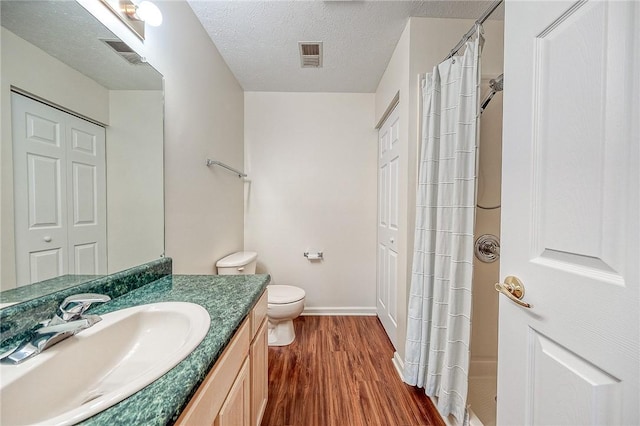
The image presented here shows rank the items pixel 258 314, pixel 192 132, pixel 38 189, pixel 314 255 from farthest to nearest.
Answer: pixel 314 255 < pixel 192 132 < pixel 258 314 < pixel 38 189

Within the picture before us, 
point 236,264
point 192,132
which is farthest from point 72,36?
point 236,264

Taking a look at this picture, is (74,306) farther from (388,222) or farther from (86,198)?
(388,222)

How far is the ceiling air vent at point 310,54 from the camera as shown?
171 centimetres

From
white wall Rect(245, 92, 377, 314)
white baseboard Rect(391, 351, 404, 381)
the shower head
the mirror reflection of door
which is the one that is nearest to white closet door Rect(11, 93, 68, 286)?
the mirror reflection of door

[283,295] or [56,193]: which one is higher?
[56,193]

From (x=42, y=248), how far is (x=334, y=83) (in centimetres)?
227

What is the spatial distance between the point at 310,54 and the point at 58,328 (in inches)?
81.4

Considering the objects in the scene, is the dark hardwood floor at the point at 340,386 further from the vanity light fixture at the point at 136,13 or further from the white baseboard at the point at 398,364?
the vanity light fixture at the point at 136,13

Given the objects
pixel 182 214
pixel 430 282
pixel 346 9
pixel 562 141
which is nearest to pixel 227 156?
pixel 182 214

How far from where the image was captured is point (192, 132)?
4.67ft

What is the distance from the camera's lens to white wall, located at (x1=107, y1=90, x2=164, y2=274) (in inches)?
34.2

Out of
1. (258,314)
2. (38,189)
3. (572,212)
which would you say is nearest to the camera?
(572,212)

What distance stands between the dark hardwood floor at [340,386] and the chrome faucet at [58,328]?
109cm

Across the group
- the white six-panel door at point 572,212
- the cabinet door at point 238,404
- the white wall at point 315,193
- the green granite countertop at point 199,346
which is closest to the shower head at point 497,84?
the white six-panel door at point 572,212
